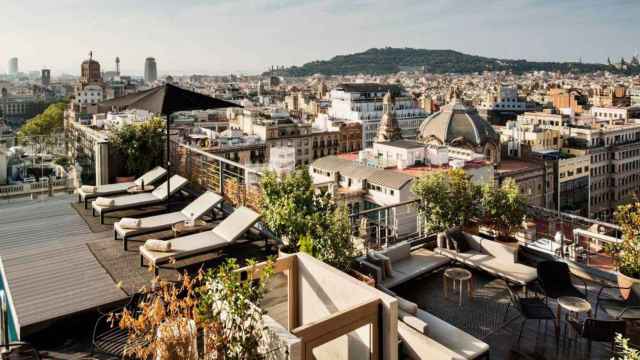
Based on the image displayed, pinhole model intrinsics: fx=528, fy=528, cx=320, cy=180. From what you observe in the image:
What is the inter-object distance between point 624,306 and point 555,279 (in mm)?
603

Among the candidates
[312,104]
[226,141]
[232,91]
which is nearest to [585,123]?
[312,104]

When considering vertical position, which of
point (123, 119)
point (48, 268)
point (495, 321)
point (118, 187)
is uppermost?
point (123, 119)

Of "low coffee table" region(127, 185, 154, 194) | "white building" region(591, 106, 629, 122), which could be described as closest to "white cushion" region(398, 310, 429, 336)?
"low coffee table" region(127, 185, 154, 194)

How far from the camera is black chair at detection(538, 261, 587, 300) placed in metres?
4.99

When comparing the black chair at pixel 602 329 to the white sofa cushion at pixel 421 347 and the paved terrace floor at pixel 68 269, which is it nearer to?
the white sofa cushion at pixel 421 347

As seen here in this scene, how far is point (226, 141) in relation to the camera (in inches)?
1913

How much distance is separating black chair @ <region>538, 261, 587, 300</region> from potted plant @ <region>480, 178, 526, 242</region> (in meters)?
1.48

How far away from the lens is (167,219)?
6.22m

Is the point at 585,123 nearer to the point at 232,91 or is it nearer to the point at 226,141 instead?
the point at 226,141

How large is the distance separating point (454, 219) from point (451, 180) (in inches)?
20.8

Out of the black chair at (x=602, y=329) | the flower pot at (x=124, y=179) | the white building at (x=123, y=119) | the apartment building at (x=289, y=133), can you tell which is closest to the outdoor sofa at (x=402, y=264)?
the black chair at (x=602, y=329)

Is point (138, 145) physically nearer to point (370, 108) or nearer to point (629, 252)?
point (629, 252)

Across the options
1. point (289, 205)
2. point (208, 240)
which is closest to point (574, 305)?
point (289, 205)

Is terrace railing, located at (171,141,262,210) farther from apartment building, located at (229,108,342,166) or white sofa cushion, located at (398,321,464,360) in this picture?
apartment building, located at (229,108,342,166)
